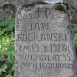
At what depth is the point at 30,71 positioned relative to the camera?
20.9 feet

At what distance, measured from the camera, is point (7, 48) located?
7953 millimetres

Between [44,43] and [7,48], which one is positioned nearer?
[44,43]

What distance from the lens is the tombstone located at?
609 centimetres

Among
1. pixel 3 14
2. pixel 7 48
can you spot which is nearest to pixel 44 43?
pixel 7 48

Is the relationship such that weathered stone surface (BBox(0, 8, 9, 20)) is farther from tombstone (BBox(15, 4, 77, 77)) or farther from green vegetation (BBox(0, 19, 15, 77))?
tombstone (BBox(15, 4, 77, 77))

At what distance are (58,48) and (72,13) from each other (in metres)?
4.04

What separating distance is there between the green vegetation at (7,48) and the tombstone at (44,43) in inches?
27.1

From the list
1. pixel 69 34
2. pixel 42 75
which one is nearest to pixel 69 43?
pixel 69 34

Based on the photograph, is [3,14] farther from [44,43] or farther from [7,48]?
[44,43]

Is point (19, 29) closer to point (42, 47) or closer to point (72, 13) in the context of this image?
point (42, 47)

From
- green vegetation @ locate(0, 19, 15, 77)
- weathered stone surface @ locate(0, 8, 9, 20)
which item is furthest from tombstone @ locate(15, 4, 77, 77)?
weathered stone surface @ locate(0, 8, 9, 20)

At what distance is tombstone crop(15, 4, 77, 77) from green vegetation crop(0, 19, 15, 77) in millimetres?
688

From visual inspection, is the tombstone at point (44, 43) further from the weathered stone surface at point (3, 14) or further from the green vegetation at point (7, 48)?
the weathered stone surface at point (3, 14)

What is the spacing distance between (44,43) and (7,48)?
189 centimetres
